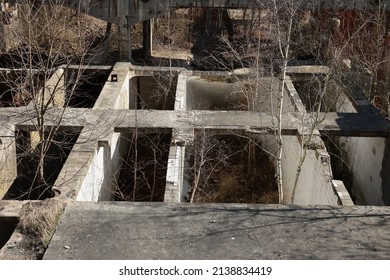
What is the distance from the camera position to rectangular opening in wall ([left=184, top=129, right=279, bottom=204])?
16.4 metres

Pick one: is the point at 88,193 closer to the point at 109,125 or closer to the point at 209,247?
the point at 109,125

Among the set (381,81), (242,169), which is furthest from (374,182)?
(381,81)

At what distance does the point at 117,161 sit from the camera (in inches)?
708

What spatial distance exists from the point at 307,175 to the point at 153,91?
29.7 ft

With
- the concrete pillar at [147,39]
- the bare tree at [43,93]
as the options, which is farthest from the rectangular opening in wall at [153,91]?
the concrete pillar at [147,39]

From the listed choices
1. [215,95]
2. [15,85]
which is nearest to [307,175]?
[215,95]

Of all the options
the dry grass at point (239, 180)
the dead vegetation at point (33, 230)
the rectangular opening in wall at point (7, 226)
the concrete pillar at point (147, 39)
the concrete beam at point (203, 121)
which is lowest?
the dry grass at point (239, 180)

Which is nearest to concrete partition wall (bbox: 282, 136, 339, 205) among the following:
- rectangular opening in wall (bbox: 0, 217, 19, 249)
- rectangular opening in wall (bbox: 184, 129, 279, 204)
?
rectangular opening in wall (bbox: 184, 129, 279, 204)

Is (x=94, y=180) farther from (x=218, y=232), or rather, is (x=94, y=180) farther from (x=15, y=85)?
(x=15, y=85)

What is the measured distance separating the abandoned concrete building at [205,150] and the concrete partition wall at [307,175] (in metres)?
0.06

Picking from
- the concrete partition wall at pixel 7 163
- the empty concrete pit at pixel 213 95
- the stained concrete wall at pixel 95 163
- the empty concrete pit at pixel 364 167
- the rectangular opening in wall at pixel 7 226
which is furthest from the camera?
the empty concrete pit at pixel 213 95

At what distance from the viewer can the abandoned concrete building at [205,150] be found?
32.1ft

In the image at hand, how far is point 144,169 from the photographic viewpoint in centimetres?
1909

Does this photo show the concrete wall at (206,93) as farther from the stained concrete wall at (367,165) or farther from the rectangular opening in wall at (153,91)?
the stained concrete wall at (367,165)
